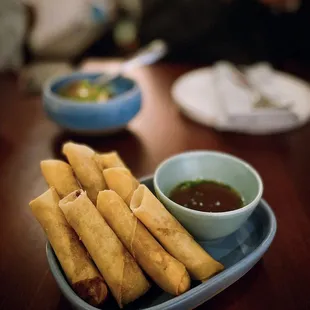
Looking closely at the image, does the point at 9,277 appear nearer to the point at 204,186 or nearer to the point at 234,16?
the point at 204,186

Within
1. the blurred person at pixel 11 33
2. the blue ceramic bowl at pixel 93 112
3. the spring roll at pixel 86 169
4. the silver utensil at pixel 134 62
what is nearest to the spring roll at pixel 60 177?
the spring roll at pixel 86 169

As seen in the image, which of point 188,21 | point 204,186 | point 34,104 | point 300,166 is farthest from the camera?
point 188,21

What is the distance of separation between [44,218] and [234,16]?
2017mm

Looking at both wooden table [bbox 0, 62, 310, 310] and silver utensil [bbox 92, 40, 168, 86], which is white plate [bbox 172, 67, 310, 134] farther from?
silver utensil [bbox 92, 40, 168, 86]

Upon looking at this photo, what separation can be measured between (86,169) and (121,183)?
7 cm

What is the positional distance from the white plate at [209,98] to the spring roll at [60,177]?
0.61 meters

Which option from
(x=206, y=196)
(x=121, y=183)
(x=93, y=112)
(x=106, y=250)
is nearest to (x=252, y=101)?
(x=93, y=112)

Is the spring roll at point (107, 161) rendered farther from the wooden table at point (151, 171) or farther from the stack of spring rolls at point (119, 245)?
the wooden table at point (151, 171)

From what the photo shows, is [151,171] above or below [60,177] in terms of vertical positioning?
below

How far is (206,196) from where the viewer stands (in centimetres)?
74

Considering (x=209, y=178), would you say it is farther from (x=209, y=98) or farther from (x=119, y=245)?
(x=209, y=98)

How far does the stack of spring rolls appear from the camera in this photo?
57 cm

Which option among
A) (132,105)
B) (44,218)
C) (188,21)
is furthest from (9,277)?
(188,21)

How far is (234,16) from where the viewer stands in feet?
7.59
